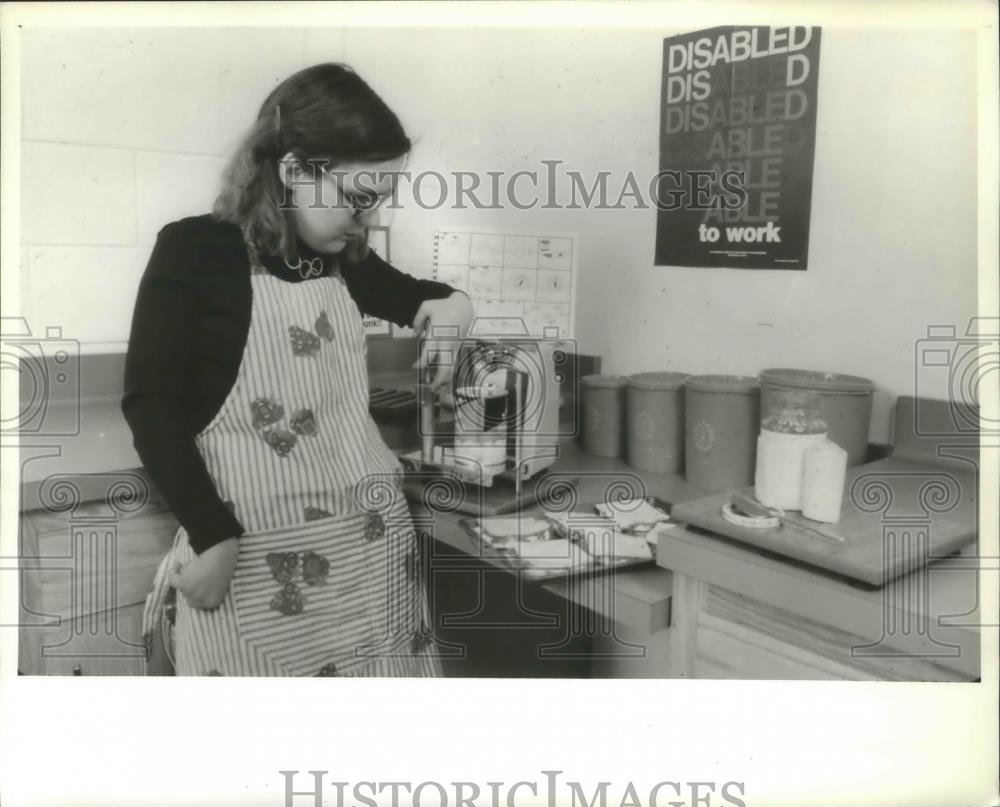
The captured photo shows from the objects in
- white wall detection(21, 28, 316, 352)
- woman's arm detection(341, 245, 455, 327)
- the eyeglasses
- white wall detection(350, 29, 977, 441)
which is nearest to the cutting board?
white wall detection(350, 29, 977, 441)

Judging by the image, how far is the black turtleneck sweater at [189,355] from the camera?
3.44ft

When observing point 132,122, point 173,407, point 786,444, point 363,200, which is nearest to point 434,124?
point 363,200

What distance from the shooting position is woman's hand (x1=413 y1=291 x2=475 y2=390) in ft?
3.76

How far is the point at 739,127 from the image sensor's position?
1.12m

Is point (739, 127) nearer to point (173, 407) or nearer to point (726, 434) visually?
point (726, 434)

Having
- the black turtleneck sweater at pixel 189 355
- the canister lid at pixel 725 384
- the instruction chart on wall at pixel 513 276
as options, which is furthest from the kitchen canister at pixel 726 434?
the black turtleneck sweater at pixel 189 355

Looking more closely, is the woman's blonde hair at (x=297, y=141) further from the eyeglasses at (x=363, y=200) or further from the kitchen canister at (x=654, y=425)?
the kitchen canister at (x=654, y=425)

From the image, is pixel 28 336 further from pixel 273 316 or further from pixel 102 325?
pixel 273 316

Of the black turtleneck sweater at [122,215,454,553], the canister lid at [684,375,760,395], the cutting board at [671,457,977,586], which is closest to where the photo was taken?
the cutting board at [671,457,977,586]

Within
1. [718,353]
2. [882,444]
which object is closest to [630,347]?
[718,353]

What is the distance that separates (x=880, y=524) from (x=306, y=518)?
2.38 feet

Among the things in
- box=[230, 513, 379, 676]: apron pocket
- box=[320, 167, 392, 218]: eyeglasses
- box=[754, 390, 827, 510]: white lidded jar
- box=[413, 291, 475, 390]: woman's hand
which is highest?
box=[320, 167, 392, 218]: eyeglasses

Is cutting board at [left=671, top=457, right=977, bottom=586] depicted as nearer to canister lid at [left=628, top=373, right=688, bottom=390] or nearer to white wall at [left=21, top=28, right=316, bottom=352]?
canister lid at [left=628, top=373, right=688, bottom=390]

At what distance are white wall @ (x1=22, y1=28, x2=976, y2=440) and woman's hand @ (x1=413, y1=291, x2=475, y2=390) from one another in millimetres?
59
